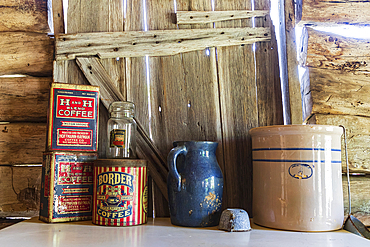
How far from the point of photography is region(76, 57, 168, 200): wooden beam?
121cm

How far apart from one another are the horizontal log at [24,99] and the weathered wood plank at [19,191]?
0.21 m

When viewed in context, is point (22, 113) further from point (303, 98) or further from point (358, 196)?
point (358, 196)

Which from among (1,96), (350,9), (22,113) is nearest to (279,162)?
(350,9)

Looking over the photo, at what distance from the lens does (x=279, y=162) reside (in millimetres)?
980

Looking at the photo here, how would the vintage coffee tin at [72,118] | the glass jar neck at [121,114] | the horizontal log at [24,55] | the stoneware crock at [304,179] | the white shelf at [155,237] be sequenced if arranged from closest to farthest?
the white shelf at [155,237], the stoneware crock at [304,179], the vintage coffee tin at [72,118], the glass jar neck at [121,114], the horizontal log at [24,55]

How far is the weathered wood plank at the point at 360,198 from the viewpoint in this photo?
119cm

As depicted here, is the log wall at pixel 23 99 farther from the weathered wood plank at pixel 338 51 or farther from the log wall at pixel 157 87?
the weathered wood plank at pixel 338 51

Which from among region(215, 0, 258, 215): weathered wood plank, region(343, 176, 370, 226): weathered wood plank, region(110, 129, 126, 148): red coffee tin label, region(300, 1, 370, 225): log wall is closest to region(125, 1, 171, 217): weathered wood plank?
region(110, 129, 126, 148): red coffee tin label

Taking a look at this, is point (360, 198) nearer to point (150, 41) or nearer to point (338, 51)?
point (338, 51)

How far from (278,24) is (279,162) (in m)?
0.68

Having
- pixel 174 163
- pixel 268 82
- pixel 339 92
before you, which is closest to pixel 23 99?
pixel 174 163

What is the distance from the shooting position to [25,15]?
4.26 feet

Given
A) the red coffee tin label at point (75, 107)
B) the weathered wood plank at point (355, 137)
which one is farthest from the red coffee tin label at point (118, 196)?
the weathered wood plank at point (355, 137)

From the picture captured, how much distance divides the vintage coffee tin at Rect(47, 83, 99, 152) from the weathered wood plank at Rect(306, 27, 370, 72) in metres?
0.92
